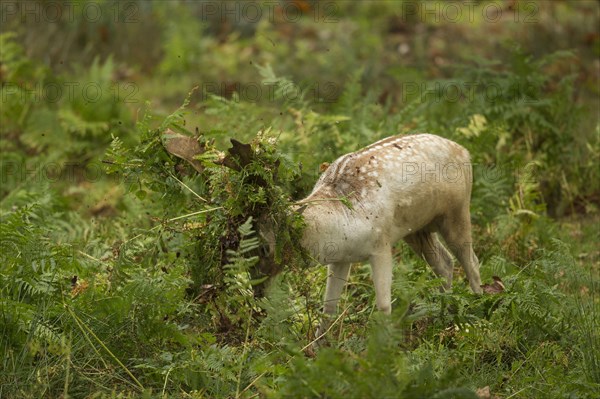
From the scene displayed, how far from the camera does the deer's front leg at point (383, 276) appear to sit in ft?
18.3

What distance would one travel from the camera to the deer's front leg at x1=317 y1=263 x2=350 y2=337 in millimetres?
5977

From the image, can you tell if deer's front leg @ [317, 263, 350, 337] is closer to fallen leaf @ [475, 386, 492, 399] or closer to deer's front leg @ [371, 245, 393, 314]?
deer's front leg @ [371, 245, 393, 314]

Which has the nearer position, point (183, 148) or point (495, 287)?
point (183, 148)

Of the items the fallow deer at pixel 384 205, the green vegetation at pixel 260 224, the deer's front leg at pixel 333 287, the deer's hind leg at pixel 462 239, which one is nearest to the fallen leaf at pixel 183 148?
the green vegetation at pixel 260 224

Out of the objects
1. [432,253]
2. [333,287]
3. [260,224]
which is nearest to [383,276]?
[333,287]

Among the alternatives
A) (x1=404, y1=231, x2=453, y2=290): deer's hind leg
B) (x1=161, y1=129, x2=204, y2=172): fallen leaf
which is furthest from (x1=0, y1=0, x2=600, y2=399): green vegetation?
(x1=404, y1=231, x2=453, y2=290): deer's hind leg

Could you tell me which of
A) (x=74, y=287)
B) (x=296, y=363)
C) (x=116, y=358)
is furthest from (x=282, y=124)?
(x=296, y=363)

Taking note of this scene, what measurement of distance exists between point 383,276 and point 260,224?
0.90 meters

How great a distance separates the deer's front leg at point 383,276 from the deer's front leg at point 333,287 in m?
0.39

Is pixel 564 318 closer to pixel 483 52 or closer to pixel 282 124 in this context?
pixel 282 124

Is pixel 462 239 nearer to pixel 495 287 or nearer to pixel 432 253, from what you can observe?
pixel 432 253

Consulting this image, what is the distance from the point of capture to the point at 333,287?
6086mm

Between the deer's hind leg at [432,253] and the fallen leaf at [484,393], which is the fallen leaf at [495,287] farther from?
the fallen leaf at [484,393]

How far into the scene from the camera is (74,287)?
613 cm
